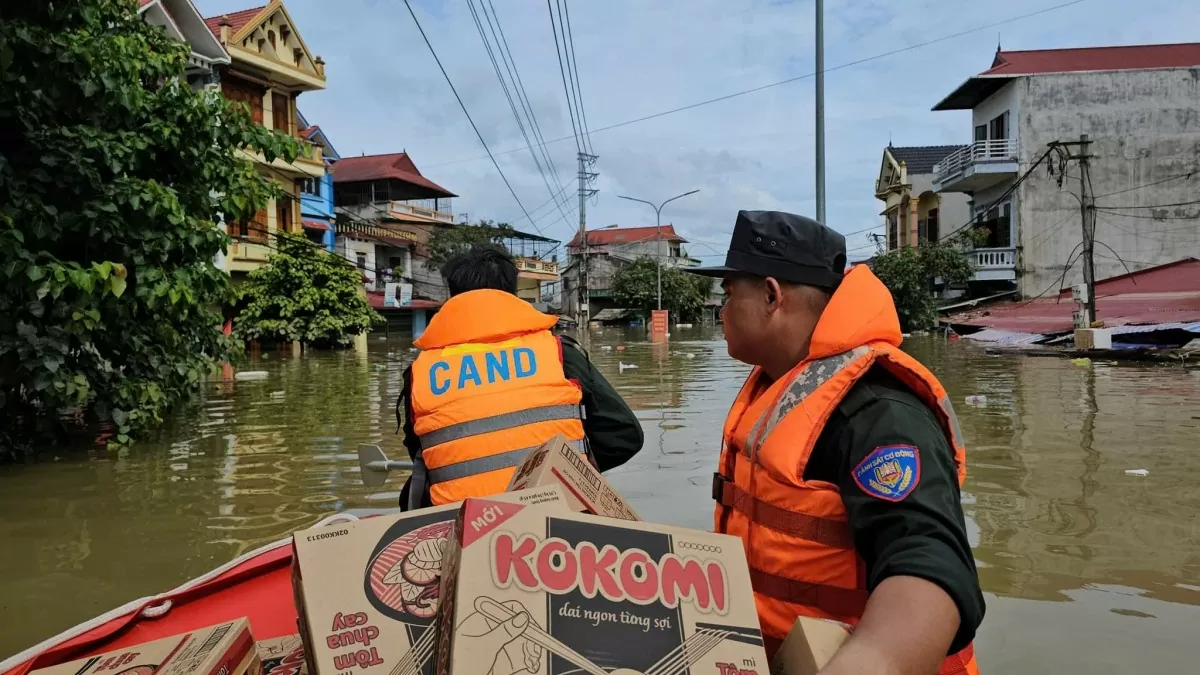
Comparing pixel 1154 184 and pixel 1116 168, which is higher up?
pixel 1116 168

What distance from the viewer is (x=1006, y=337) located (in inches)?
885

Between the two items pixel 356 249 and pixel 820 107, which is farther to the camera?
pixel 356 249

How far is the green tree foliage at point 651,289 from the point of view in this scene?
54719 mm

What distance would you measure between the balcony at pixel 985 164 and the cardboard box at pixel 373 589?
31864 millimetres

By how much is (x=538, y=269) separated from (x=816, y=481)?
166ft

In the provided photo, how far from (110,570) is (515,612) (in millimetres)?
5125

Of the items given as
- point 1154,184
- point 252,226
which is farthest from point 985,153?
point 252,226

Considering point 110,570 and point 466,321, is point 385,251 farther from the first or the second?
point 466,321

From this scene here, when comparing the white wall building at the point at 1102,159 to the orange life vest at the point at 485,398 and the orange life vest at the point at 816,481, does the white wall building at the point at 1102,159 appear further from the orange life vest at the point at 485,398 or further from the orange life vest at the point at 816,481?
the orange life vest at the point at 816,481

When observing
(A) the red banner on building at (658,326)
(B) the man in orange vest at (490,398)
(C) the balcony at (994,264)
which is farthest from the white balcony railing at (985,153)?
(B) the man in orange vest at (490,398)

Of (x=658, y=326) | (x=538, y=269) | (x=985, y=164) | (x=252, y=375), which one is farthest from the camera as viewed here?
(x=538, y=269)

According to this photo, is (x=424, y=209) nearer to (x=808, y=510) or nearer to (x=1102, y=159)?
(x=1102, y=159)

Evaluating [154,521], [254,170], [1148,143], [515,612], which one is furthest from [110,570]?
[1148,143]

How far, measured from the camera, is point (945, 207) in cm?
3628
